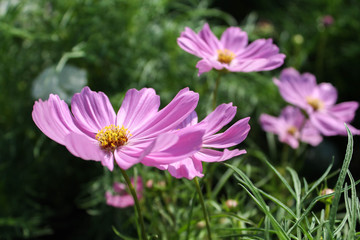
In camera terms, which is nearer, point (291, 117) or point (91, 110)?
point (91, 110)

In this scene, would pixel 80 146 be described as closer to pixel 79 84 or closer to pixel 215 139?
pixel 215 139

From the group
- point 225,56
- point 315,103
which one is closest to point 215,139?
point 225,56

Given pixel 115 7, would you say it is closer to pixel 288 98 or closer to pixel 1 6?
pixel 1 6

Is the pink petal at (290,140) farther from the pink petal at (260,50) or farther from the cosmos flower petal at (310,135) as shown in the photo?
the pink petal at (260,50)

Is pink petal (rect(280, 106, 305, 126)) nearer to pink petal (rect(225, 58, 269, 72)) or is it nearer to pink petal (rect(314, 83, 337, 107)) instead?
pink petal (rect(314, 83, 337, 107))

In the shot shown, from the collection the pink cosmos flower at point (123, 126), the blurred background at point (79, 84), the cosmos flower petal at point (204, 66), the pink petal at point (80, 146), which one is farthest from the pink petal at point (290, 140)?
the pink petal at point (80, 146)

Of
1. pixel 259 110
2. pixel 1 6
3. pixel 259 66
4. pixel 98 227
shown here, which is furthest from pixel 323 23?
pixel 1 6

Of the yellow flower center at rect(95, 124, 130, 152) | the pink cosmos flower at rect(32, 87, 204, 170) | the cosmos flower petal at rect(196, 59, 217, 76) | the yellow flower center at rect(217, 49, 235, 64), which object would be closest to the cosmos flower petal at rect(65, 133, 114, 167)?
the pink cosmos flower at rect(32, 87, 204, 170)
